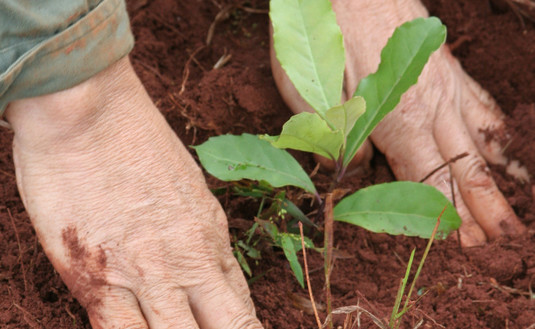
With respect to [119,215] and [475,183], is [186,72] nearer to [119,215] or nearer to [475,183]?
[119,215]

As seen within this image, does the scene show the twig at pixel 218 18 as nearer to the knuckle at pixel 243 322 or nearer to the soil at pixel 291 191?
the soil at pixel 291 191

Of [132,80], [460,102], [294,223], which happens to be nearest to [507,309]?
[294,223]

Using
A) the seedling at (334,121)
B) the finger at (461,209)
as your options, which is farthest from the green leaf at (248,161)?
the finger at (461,209)

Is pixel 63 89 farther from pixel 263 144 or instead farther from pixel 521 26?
pixel 521 26

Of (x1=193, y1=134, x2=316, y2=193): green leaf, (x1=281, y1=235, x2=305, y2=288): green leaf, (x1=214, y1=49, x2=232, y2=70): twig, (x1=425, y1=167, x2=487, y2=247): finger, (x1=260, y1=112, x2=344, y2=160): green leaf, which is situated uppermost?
(x1=260, y1=112, x2=344, y2=160): green leaf

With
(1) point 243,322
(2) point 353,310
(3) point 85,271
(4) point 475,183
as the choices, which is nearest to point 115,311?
(3) point 85,271

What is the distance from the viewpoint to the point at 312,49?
1.21 meters

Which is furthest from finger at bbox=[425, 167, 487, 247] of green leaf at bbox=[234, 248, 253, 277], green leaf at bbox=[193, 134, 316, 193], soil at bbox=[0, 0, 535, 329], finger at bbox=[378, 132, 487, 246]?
green leaf at bbox=[234, 248, 253, 277]

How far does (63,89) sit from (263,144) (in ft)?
1.34

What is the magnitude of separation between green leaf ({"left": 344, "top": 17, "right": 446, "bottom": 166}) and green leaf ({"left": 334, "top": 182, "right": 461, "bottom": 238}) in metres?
0.11

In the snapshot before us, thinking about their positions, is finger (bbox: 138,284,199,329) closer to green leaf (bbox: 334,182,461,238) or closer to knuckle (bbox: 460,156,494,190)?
green leaf (bbox: 334,182,461,238)

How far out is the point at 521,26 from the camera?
5.94 ft

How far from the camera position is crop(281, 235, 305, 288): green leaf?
3.73 ft

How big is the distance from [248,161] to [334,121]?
0.69ft
